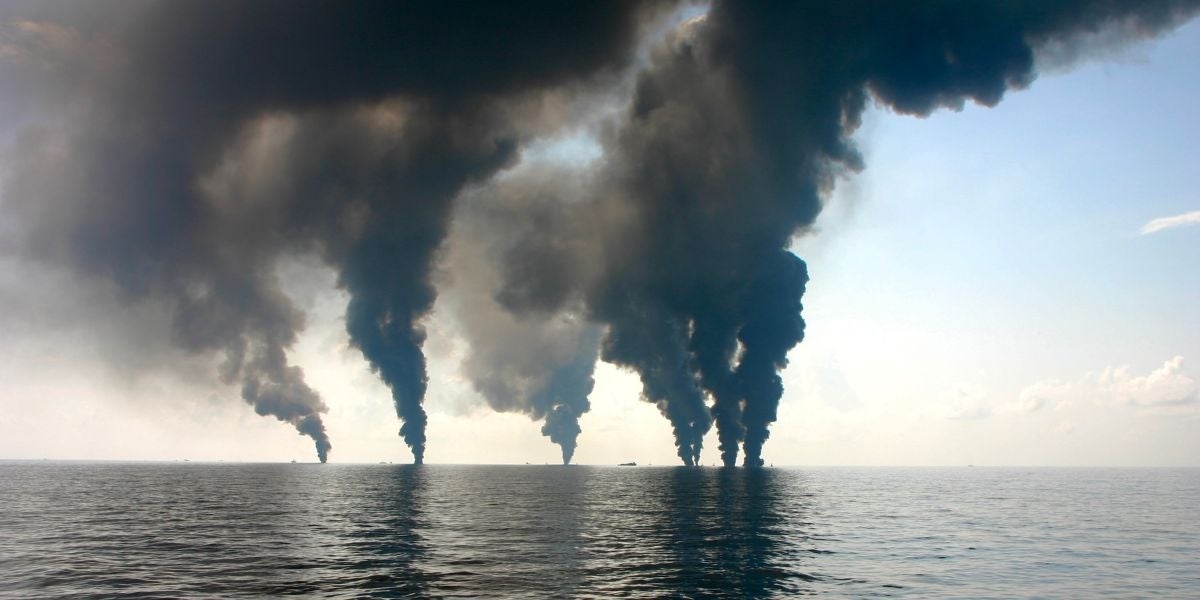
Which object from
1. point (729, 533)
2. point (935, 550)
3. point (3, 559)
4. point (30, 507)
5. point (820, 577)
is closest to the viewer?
point (820, 577)

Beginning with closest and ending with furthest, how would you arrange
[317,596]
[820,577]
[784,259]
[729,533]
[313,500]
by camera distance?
[317,596], [820,577], [729,533], [313,500], [784,259]

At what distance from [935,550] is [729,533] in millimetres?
16058

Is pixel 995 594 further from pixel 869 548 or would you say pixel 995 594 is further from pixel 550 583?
pixel 550 583

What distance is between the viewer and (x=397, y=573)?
4016 cm

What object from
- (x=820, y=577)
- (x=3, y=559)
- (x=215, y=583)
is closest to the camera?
(x=215, y=583)

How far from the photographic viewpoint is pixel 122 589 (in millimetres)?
35062

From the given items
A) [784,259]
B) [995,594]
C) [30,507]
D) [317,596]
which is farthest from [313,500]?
[784,259]

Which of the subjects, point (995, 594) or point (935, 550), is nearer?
point (995, 594)

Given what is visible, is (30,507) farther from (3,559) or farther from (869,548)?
(869,548)

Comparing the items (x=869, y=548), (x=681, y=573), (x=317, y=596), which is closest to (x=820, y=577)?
(x=681, y=573)

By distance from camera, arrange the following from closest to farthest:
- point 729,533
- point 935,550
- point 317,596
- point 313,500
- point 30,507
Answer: point 317,596
point 935,550
point 729,533
point 30,507
point 313,500

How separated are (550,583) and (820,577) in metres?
14.7

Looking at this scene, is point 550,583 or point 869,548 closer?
point 550,583

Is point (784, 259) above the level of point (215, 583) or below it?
above
